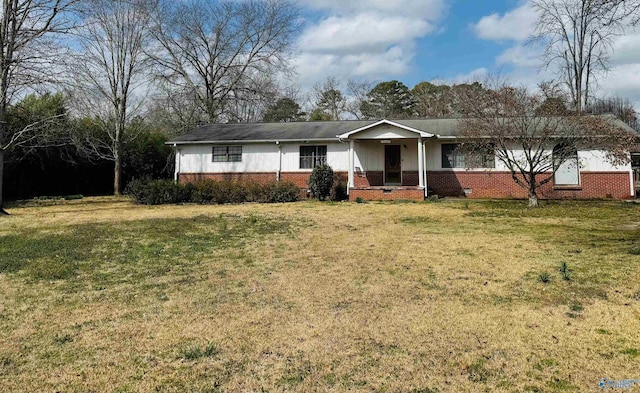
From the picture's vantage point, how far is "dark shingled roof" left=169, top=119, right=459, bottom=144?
18.6 meters

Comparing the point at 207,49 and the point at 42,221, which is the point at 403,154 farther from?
the point at 207,49

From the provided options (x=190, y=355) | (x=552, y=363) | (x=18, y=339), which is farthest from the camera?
(x=18, y=339)

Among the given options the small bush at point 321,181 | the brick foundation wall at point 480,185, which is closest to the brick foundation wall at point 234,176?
the brick foundation wall at point 480,185

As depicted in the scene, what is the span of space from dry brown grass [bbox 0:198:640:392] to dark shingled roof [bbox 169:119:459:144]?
1109 centimetres

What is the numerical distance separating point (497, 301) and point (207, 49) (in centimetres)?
2987

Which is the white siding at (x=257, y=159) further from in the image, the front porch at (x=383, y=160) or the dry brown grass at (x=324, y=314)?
the dry brown grass at (x=324, y=314)

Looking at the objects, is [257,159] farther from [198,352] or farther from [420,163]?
[198,352]

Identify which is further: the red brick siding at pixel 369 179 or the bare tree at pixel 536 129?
the red brick siding at pixel 369 179

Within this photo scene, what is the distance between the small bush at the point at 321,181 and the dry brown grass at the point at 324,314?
8299 mm

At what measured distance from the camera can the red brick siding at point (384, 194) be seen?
52.3 feet

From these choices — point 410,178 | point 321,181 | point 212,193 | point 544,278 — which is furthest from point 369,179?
point 544,278

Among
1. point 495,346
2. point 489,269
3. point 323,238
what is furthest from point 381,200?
point 495,346

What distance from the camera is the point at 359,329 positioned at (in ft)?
12.0

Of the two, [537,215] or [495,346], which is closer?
[495,346]
